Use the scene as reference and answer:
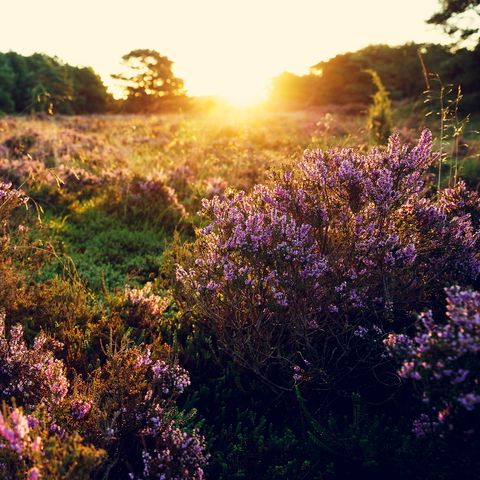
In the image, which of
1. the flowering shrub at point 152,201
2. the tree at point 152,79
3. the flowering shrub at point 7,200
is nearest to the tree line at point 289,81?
the tree at point 152,79

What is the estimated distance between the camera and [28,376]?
2779 mm

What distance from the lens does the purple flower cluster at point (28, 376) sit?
2.71 m

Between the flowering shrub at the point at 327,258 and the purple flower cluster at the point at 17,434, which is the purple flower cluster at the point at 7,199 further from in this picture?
the purple flower cluster at the point at 17,434

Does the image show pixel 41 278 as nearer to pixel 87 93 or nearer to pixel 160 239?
pixel 160 239

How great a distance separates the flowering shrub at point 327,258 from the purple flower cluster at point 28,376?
102 cm

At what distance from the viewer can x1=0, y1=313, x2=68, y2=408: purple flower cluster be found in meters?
2.71

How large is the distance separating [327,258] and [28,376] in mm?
1916

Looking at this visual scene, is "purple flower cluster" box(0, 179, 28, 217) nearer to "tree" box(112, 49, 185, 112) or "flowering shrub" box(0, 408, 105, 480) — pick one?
"flowering shrub" box(0, 408, 105, 480)

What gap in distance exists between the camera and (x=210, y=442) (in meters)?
2.84

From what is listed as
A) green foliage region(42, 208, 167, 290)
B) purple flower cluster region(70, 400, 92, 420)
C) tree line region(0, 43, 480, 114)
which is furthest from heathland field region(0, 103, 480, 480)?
tree line region(0, 43, 480, 114)

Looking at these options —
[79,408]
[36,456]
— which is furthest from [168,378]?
[36,456]

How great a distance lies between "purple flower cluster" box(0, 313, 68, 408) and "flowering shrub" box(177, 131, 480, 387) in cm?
102

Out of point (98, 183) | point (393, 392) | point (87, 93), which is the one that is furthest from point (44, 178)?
point (87, 93)

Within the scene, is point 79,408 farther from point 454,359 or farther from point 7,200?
point 7,200
